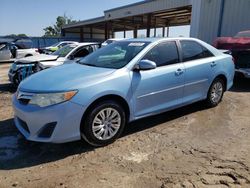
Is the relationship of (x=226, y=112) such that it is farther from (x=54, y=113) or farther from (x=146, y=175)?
(x=54, y=113)

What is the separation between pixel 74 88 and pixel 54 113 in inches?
16.9

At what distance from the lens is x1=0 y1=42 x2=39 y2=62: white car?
56.0ft

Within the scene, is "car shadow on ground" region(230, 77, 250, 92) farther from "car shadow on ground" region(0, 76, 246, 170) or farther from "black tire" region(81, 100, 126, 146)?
"black tire" region(81, 100, 126, 146)

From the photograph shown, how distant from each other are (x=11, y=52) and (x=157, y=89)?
54.2ft

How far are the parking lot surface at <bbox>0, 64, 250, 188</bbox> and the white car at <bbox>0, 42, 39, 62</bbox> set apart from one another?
1295cm

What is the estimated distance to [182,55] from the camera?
4957mm

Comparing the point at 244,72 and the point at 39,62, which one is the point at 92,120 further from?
the point at 244,72

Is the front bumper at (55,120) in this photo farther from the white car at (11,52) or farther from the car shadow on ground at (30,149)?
the white car at (11,52)

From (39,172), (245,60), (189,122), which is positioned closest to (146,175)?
(39,172)

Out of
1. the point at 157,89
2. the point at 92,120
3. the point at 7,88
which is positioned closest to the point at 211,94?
the point at 157,89

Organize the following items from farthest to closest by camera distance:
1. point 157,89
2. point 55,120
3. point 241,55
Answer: point 241,55 → point 157,89 → point 55,120

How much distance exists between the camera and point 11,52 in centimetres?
1839

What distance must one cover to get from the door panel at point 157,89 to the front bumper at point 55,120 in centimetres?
105

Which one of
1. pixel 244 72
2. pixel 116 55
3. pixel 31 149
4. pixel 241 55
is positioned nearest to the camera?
pixel 31 149
